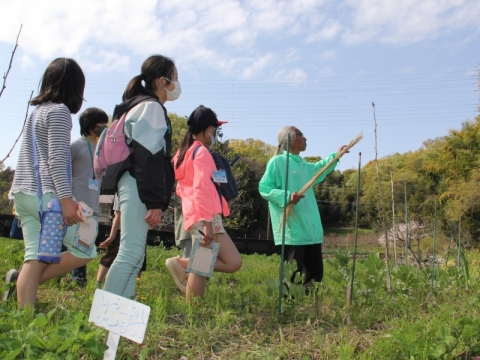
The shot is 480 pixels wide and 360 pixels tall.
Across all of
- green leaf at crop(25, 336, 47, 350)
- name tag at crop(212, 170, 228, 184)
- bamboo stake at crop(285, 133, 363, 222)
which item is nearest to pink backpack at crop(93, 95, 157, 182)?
name tag at crop(212, 170, 228, 184)

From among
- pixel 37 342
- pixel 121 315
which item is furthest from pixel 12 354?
pixel 121 315

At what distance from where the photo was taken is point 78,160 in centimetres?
331

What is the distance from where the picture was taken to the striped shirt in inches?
96.7

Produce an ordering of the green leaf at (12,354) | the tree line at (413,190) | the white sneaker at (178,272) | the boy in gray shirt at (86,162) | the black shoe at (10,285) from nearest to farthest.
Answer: the green leaf at (12,354) → the black shoe at (10,285) → the boy in gray shirt at (86,162) → the white sneaker at (178,272) → the tree line at (413,190)

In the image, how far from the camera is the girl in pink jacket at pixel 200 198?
10.2 ft

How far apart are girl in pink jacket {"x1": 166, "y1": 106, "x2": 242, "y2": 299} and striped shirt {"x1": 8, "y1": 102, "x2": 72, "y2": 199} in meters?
0.88

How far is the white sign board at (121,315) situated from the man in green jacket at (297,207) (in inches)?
74.0

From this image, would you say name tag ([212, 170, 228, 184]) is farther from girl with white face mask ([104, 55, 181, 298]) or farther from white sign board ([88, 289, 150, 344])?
white sign board ([88, 289, 150, 344])

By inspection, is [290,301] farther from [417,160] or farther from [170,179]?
[417,160]

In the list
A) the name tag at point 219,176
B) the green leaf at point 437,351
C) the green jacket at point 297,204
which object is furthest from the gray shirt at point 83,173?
the green leaf at point 437,351

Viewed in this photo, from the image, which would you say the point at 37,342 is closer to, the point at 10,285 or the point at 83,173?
the point at 10,285

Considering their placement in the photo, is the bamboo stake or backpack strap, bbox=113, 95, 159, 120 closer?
backpack strap, bbox=113, 95, 159, 120

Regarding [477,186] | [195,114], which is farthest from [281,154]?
[477,186]

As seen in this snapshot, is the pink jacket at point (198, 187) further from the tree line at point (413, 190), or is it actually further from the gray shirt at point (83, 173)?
the tree line at point (413, 190)
